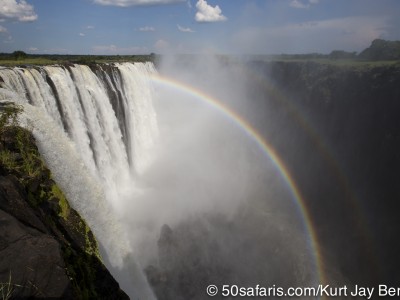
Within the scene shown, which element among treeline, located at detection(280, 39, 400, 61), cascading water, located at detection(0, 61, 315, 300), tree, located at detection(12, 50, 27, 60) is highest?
treeline, located at detection(280, 39, 400, 61)

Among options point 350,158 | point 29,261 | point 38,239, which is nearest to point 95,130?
point 38,239

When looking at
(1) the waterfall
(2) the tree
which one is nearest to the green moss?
(1) the waterfall

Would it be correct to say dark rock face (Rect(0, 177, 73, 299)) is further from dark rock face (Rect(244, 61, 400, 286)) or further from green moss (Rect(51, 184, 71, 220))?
dark rock face (Rect(244, 61, 400, 286))

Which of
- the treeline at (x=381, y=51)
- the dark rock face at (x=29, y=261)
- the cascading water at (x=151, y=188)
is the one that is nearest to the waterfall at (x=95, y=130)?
the cascading water at (x=151, y=188)

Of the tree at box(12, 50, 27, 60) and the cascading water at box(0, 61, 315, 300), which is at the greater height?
the tree at box(12, 50, 27, 60)

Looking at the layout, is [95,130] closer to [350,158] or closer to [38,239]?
[38,239]

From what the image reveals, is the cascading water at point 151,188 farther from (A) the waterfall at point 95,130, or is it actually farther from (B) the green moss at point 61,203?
(B) the green moss at point 61,203
